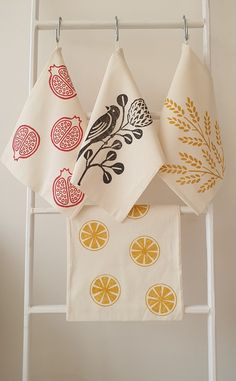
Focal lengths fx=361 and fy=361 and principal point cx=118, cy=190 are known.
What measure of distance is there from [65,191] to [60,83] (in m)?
0.31

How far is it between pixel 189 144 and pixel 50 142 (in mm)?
390

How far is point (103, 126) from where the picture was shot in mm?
993

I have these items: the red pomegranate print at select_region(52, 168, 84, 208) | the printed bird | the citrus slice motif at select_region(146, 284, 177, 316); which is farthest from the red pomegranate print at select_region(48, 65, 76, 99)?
the citrus slice motif at select_region(146, 284, 177, 316)

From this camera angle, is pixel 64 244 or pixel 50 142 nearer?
pixel 50 142

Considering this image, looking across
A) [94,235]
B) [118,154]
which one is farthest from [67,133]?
[94,235]

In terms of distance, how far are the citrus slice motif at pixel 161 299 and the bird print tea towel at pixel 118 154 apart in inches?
8.9

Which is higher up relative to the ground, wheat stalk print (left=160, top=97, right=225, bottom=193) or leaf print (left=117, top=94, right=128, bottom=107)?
leaf print (left=117, top=94, right=128, bottom=107)

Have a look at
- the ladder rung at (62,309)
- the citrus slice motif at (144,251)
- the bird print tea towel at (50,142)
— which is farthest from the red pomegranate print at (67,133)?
the ladder rung at (62,309)

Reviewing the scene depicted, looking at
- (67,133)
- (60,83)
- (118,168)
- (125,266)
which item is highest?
(60,83)

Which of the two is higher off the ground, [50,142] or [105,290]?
[50,142]

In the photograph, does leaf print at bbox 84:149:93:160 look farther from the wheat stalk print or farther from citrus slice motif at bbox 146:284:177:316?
citrus slice motif at bbox 146:284:177:316

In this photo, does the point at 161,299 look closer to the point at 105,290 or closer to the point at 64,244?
the point at 105,290

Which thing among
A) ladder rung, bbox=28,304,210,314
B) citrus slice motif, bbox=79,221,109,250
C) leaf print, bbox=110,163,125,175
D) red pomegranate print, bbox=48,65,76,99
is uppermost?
red pomegranate print, bbox=48,65,76,99

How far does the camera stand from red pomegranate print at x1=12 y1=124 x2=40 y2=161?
40.3 inches
